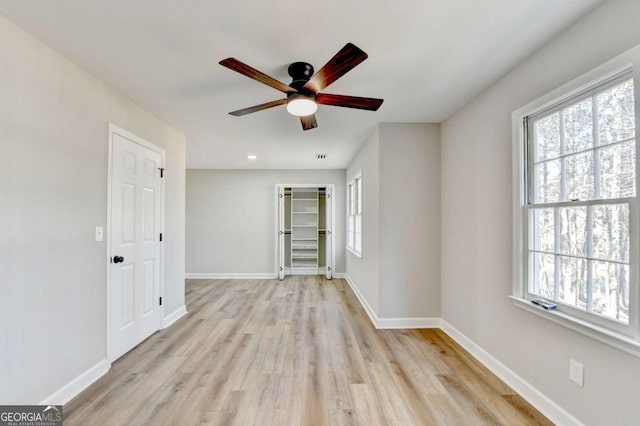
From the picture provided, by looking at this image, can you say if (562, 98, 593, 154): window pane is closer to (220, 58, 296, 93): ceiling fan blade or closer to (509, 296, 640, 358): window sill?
(509, 296, 640, 358): window sill

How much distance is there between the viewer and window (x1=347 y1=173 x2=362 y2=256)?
199 inches

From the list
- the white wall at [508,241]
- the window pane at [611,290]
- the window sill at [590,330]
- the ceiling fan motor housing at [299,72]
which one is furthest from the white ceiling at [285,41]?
the window sill at [590,330]

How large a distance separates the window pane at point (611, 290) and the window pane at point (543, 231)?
0.35m

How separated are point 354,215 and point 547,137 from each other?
12.2 feet

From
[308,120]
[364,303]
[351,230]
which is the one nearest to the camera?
[308,120]

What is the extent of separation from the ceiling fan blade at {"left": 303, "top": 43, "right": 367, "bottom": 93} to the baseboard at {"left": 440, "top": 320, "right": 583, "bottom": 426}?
2471mm

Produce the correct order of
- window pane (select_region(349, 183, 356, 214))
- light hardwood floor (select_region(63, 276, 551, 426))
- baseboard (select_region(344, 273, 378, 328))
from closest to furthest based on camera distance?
1. light hardwood floor (select_region(63, 276, 551, 426))
2. baseboard (select_region(344, 273, 378, 328))
3. window pane (select_region(349, 183, 356, 214))

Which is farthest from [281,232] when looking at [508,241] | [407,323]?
[508,241]

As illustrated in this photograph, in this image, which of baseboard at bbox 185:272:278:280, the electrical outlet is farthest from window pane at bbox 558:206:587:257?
baseboard at bbox 185:272:278:280

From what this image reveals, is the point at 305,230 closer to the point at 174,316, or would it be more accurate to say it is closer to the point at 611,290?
the point at 174,316

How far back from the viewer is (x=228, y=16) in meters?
1.66

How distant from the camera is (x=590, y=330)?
62.5 inches

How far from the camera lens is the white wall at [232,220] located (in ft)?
20.9

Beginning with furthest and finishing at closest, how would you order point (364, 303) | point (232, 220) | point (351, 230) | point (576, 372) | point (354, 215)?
point (232, 220), point (351, 230), point (354, 215), point (364, 303), point (576, 372)
